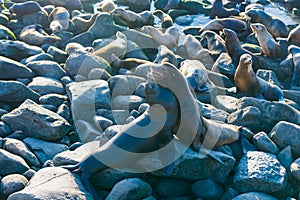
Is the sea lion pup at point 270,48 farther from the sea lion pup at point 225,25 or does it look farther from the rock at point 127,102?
the rock at point 127,102

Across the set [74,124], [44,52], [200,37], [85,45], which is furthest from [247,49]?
[74,124]

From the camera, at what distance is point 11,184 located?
6059mm

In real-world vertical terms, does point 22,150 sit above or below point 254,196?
below

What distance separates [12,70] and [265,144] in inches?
184

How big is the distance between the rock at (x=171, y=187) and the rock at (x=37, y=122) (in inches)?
72.4

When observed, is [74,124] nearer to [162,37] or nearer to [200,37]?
[162,37]

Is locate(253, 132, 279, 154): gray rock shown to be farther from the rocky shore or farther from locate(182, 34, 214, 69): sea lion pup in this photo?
locate(182, 34, 214, 69): sea lion pup

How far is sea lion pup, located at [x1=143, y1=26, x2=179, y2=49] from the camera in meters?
11.9

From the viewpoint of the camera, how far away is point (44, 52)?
426 inches

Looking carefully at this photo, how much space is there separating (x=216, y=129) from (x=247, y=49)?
5262 mm

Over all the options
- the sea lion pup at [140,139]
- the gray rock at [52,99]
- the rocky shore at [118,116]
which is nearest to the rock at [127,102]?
the rocky shore at [118,116]

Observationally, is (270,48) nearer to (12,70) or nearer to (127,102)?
(127,102)

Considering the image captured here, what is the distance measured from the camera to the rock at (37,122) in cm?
718

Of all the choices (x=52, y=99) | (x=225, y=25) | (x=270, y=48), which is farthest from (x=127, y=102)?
(x=225, y=25)
